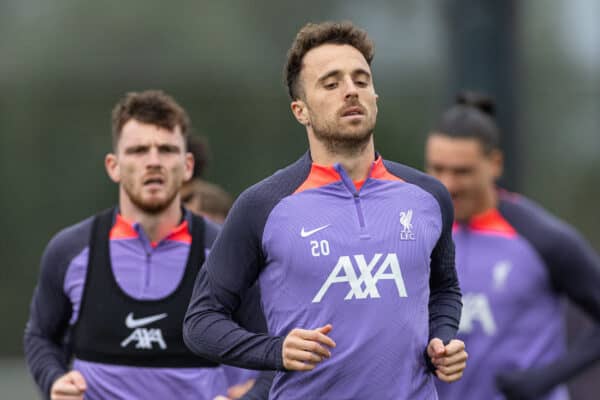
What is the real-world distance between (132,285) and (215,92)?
819cm

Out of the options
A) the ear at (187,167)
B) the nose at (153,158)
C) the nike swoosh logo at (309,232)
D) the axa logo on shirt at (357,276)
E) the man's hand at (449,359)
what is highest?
the nose at (153,158)

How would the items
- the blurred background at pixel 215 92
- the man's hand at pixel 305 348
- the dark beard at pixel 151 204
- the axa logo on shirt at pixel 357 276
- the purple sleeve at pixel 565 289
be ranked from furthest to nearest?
the blurred background at pixel 215 92, the purple sleeve at pixel 565 289, the dark beard at pixel 151 204, the axa logo on shirt at pixel 357 276, the man's hand at pixel 305 348

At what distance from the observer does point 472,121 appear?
6668 millimetres

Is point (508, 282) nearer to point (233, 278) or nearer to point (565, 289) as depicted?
point (565, 289)

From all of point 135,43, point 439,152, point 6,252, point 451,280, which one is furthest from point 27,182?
point 451,280

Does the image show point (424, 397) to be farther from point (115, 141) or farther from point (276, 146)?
point (276, 146)

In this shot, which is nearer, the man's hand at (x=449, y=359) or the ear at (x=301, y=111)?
the man's hand at (x=449, y=359)

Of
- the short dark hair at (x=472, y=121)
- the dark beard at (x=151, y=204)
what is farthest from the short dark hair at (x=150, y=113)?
the short dark hair at (x=472, y=121)

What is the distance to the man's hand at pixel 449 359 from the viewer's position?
3992 mm

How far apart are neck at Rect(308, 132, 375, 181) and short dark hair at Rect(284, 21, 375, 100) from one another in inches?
7.6

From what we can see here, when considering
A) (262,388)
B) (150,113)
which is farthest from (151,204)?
(262,388)

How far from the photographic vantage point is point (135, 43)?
1333 centimetres

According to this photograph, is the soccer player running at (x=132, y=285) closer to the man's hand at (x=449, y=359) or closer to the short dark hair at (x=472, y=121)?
the man's hand at (x=449, y=359)

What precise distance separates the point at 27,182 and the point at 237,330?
929cm
